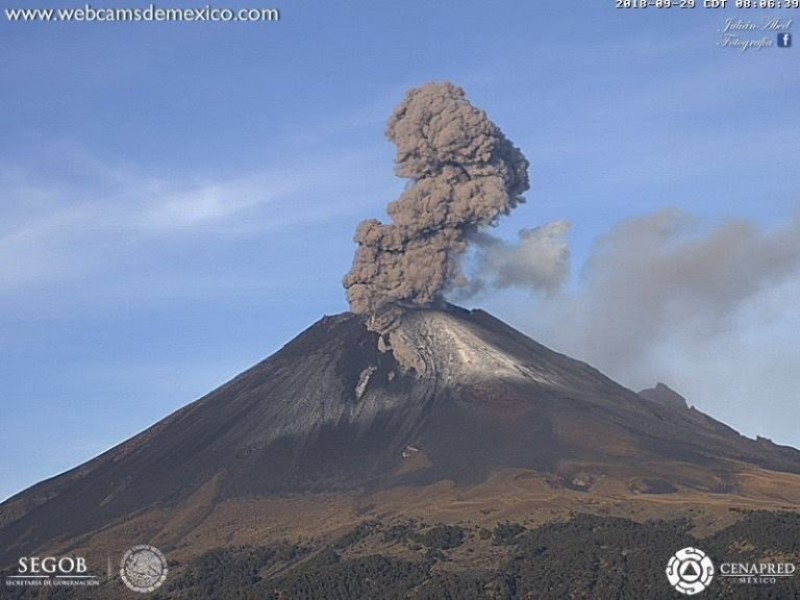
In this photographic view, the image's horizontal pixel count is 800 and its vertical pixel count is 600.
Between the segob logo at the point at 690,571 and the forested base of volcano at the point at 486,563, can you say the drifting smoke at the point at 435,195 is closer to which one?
the forested base of volcano at the point at 486,563

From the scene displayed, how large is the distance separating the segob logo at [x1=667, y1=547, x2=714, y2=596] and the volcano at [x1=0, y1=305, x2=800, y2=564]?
22616 mm

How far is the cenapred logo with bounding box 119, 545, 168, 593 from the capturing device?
88750 mm

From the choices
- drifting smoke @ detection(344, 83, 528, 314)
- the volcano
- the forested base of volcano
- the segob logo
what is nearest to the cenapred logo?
the forested base of volcano

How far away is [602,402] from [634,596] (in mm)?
50669

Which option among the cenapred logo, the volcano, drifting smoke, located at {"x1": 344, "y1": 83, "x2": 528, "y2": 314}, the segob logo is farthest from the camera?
drifting smoke, located at {"x1": 344, "y1": 83, "x2": 528, "y2": 314}

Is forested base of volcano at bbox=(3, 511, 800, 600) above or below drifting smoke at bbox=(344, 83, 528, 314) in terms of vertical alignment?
below

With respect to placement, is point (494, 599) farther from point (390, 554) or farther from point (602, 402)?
point (602, 402)

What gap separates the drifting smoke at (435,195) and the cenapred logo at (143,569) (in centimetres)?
3235

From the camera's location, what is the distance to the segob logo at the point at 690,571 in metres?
70.6

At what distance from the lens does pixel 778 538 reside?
257 ft

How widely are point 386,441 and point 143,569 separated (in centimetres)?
2680

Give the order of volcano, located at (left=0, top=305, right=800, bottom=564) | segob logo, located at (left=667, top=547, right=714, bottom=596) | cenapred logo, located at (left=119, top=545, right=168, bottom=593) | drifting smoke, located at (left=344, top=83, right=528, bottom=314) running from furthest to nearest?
drifting smoke, located at (left=344, top=83, right=528, bottom=314)
volcano, located at (left=0, top=305, right=800, bottom=564)
cenapred logo, located at (left=119, top=545, right=168, bottom=593)
segob logo, located at (left=667, top=547, right=714, bottom=596)

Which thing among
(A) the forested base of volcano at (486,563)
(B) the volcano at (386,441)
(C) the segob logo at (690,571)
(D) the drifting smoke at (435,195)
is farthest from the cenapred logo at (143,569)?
(D) the drifting smoke at (435,195)

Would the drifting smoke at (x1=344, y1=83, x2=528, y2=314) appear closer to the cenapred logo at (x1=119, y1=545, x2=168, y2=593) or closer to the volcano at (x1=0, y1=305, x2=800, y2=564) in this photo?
the volcano at (x1=0, y1=305, x2=800, y2=564)
